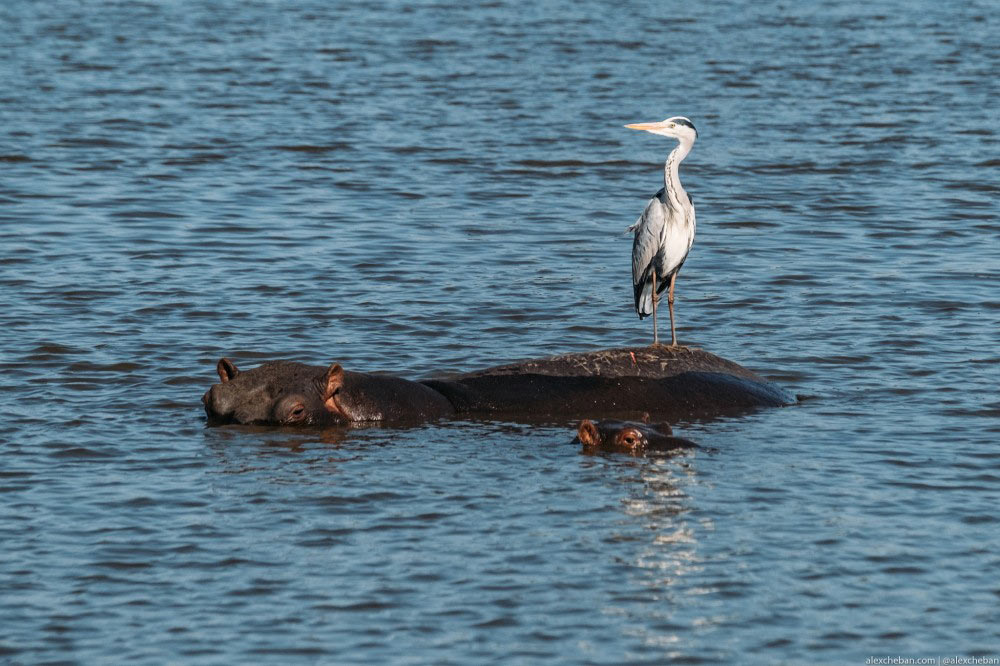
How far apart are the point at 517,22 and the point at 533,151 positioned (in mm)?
13762

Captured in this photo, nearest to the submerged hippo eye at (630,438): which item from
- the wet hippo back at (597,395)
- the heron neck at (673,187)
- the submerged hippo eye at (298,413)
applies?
the wet hippo back at (597,395)

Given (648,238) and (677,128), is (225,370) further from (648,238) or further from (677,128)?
(677,128)

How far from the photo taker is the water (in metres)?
8.40

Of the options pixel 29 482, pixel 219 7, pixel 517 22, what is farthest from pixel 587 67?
pixel 29 482

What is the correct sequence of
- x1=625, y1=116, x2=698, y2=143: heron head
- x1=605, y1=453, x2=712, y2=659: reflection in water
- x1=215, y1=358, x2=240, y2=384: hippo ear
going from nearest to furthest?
x1=605, y1=453, x2=712, y2=659: reflection in water
x1=215, y1=358, x2=240, y2=384: hippo ear
x1=625, y1=116, x2=698, y2=143: heron head

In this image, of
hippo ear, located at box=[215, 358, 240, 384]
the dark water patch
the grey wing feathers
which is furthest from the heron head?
the dark water patch

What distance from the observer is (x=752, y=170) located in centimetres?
2241

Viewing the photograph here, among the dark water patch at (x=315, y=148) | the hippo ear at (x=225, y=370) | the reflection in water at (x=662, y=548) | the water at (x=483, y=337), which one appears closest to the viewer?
the reflection in water at (x=662, y=548)

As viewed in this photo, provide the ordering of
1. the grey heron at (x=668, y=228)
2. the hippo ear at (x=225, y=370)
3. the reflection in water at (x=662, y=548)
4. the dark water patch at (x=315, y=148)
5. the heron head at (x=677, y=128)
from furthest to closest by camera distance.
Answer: the dark water patch at (x=315, y=148) < the heron head at (x=677, y=128) < the grey heron at (x=668, y=228) < the hippo ear at (x=225, y=370) < the reflection in water at (x=662, y=548)

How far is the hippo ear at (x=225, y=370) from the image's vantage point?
1152 centimetres

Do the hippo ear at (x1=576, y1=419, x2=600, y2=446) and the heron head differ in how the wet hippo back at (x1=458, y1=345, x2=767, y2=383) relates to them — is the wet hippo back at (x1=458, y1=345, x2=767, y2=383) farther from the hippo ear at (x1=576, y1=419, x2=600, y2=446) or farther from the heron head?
the heron head

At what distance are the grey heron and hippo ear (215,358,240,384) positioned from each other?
3.33 m

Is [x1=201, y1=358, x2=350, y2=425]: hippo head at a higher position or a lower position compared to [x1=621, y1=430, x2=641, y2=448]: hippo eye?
higher

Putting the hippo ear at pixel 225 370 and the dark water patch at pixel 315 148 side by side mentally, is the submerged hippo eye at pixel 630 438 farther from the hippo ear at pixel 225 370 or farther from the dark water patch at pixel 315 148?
the dark water patch at pixel 315 148
